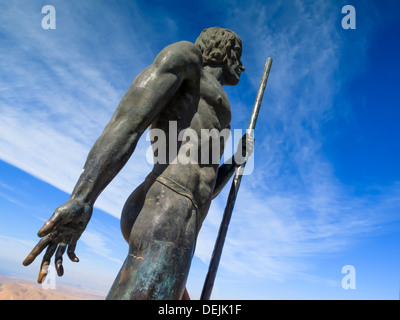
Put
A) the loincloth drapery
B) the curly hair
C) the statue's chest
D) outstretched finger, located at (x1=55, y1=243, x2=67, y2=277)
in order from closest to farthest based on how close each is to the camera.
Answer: outstretched finger, located at (x1=55, y1=243, x2=67, y2=277) → the loincloth drapery → the statue's chest → the curly hair

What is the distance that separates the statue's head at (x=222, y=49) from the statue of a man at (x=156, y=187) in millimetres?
627

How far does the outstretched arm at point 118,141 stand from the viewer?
2494 mm

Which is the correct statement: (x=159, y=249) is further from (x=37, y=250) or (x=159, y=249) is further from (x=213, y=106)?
(x=213, y=106)

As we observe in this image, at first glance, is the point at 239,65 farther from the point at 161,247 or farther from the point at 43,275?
the point at 43,275

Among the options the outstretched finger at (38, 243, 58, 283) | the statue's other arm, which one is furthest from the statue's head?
the outstretched finger at (38, 243, 58, 283)

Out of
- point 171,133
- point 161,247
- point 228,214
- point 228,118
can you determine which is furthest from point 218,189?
point 161,247

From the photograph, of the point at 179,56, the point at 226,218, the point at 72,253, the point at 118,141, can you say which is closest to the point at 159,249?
the point at 72,253

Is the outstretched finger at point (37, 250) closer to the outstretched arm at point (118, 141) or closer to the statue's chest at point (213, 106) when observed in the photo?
the outstretched arm at point (118, 141)

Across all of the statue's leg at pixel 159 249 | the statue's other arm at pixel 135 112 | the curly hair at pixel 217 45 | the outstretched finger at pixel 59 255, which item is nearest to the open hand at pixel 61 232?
the outstretched finger at pixel 59 255

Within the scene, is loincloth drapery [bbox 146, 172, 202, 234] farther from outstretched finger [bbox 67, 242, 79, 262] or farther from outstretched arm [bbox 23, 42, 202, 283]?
outstretched finger [bbox 67, 242, 79, 262]

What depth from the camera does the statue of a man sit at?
8.55 feet

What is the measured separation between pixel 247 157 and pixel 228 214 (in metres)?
0.97

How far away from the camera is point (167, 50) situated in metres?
3.40

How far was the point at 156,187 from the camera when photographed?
3.06m
